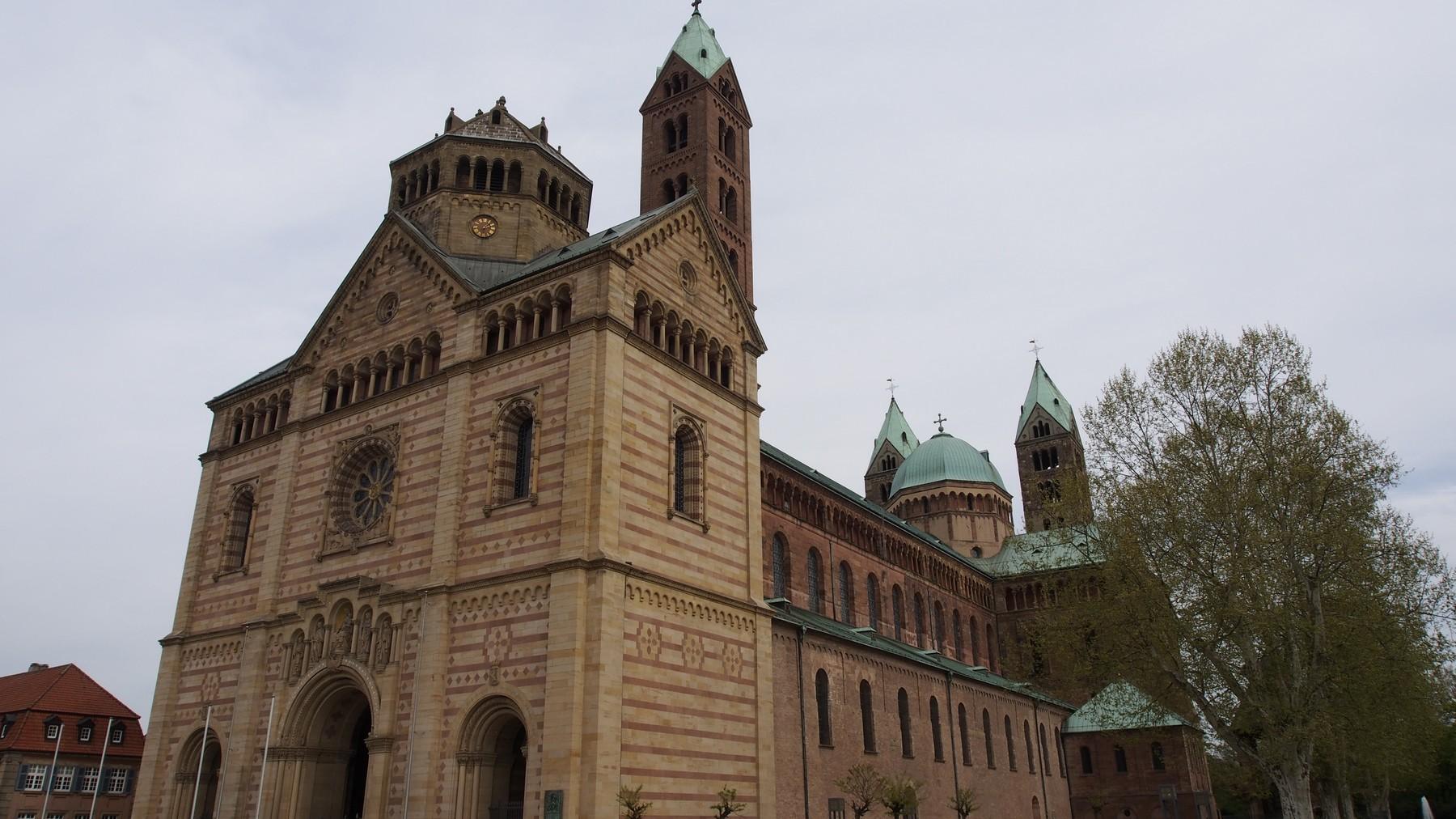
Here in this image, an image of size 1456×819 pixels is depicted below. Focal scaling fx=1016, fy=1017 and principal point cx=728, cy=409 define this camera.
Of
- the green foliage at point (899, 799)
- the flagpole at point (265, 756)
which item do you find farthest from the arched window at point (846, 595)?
the flagpole at point (265, 756)

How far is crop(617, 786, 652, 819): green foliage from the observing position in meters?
23.0

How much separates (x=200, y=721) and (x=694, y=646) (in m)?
16.8

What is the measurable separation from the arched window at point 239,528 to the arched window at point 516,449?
11825mm

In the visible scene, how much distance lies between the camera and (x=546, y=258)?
3184 cm

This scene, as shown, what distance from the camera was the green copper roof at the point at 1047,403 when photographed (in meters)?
79.6

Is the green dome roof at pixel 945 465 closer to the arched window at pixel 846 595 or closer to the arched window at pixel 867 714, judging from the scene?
the arched window at pixel 846 595

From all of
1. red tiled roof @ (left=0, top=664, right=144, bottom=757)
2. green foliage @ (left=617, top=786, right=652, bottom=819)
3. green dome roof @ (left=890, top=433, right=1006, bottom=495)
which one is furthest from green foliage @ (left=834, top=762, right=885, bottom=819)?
green dome roof @ (left=890, top=433, right=1006, bottom=495)

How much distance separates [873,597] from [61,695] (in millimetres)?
38617

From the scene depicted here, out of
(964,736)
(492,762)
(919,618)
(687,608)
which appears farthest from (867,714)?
(492,762)

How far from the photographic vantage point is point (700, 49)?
52.4 m

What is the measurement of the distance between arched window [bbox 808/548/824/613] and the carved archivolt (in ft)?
45.4

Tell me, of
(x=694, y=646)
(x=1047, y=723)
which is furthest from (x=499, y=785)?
(x=1047, y=723)

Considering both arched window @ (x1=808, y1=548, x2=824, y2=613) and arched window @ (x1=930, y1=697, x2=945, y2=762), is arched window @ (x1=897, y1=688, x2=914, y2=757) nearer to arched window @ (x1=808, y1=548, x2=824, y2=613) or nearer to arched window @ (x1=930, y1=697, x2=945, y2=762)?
arched window @ (x1=930, y1=697, x2=945, y2=762)

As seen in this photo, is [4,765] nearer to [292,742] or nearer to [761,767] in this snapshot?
[292,742]
